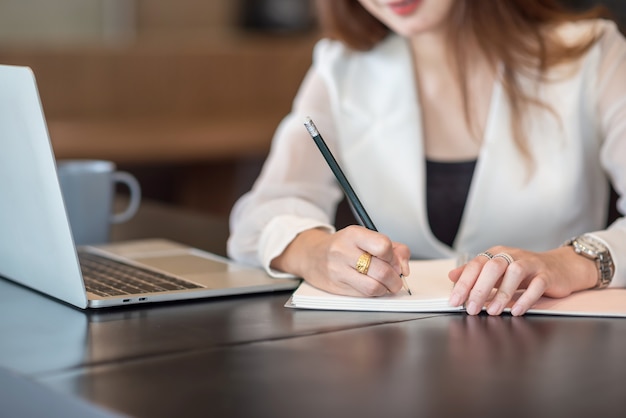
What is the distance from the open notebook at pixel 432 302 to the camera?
3.42ft

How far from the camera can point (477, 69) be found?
170cm

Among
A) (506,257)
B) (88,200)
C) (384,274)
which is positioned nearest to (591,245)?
(506,257)

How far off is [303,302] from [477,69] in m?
0.77

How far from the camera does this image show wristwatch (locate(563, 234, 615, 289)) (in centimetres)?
115

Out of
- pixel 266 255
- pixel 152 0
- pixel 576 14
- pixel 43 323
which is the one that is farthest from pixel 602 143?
pixel 152 0

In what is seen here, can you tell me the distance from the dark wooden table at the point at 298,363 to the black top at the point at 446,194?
0.61m

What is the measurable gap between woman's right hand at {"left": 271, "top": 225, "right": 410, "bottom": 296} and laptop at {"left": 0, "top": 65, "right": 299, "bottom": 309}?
0.06 metres

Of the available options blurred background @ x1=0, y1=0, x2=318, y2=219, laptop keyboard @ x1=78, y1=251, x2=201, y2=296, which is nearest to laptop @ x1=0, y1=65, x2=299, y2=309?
laptop keyboard @ x1=78, y1=251, x2=201, y2=296

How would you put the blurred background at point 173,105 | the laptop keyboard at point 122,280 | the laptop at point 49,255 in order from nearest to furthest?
the laptop at point 49,255 < the laptop keyboard at point 122,280 < the blurred background at point 173,105

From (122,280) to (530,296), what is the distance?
1.60 feet

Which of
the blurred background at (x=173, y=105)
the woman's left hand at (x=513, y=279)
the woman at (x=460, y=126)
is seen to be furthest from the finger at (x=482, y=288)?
the blurred background at (x=173, y=105)

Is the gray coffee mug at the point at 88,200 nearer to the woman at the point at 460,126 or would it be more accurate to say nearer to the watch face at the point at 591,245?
the woman at the point at 460,126

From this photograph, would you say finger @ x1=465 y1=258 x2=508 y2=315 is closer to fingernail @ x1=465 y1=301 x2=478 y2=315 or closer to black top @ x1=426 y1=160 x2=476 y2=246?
fingernail @ x1=465 y1=301 x2=478 y2=315

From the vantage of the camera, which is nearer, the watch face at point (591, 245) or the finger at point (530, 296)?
the finger at point (530, 296)
